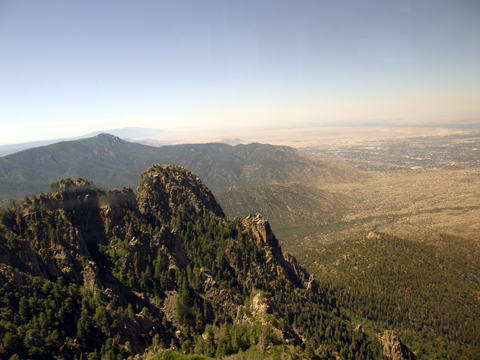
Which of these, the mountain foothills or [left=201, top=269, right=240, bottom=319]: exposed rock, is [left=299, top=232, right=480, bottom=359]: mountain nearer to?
the mountain foothills

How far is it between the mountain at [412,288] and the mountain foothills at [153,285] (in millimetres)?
15027

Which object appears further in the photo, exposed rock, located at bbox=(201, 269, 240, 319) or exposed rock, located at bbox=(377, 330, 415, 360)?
exposed rock, located at bbox=(377, 330, 415, 360)

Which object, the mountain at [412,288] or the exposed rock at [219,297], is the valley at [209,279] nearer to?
the exposed rock at [219,297]

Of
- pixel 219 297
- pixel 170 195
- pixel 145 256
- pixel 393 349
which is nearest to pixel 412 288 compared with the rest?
pixel 393 349

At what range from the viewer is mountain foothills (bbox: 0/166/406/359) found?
3872 centimetres

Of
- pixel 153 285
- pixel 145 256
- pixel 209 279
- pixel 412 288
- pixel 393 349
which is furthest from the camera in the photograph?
pixel 412 288

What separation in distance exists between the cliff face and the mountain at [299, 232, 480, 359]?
79.7ft

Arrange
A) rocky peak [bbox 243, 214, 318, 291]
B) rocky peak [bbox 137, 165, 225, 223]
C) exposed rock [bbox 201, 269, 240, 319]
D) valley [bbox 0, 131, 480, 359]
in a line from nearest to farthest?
valley [bbox 0, 131, 480, 359] < exposed rock [bbox 201, 269, 240, 319] < rocky peak [bbox 243, 214, 318, 291] < rocky peak [bbox 137, 165, 225, 223]

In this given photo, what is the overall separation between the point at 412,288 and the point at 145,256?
9329 centimetres

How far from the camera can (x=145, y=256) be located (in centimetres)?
6081

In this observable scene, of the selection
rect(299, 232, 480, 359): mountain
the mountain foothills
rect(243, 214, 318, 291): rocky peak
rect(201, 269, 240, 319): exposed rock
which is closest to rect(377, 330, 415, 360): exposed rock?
the mountain foothills

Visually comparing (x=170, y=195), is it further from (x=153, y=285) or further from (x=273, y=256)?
(x=273, y=256)

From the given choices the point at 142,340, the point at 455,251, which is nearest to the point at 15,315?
the point at 142,340

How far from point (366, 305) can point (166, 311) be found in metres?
68.4
